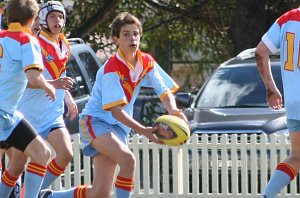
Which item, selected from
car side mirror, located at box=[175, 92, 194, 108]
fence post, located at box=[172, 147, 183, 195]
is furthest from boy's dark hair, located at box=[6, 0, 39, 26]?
car side mirror, located at box=[175, 92, 194, 108]

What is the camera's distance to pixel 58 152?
1010cm

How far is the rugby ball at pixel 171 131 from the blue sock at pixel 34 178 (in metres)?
1.37

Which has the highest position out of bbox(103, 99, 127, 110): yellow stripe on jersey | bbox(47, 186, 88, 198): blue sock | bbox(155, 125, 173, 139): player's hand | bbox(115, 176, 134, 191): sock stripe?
bbox(103, 99, 127, 110): yellow stripe on jersey

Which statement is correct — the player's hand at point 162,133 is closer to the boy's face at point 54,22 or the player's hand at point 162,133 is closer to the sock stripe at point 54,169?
the sock stripe at point 54,169

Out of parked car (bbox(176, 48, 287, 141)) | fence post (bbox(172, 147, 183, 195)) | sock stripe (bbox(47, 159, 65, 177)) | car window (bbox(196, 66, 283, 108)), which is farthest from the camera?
car window (bbox(196, 66, 283, 108))

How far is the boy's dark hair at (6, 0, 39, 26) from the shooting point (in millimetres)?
9469

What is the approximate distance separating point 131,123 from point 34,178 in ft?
4.19

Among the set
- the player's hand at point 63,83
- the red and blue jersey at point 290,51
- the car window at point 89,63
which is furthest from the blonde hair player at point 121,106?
the car window at point 89,63

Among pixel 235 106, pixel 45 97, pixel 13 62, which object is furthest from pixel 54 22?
pixel 235 106

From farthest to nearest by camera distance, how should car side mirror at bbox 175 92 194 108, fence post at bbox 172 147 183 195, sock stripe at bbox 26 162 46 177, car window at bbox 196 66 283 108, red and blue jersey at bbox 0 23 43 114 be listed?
car side mirror at bbox 175 92 194 108
car window at bbox 196 66 283 108
fence post at bbox 172 147 183 195
sock stripe at bbox 26 162 46 177
red and blue jersey at bbox 0 23 43 114

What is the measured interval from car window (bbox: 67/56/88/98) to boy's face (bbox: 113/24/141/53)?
12.9ft

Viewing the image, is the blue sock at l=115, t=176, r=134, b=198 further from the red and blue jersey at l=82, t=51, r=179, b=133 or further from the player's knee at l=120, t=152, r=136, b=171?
the red and blue jersey at l=82, t=51, r=179, b=133

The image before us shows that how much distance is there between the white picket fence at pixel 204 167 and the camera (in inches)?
509

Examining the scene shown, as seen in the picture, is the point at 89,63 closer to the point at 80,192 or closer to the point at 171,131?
the point at 80,192
